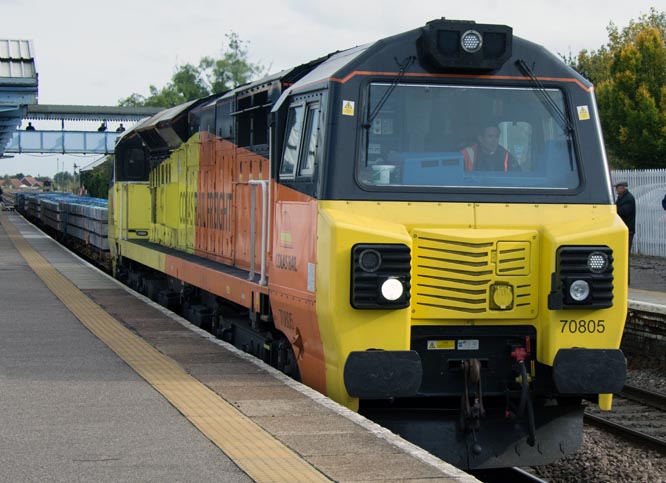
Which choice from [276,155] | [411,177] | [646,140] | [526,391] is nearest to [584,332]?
[526,391]

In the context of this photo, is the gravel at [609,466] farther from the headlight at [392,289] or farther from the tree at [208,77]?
the tree at [208,77]

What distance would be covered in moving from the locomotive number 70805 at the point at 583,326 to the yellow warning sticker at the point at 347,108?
2059 mm

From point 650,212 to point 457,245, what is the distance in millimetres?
19305

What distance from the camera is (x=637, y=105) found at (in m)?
36.6

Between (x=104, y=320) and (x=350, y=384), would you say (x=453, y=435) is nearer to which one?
(x=350, y=384)

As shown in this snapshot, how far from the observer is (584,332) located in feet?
23.2

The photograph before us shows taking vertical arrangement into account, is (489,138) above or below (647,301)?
above

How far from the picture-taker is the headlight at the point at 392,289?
6754 millimetres

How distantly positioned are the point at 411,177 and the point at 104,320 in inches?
259

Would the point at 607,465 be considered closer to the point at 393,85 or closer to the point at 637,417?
the point at 637,417

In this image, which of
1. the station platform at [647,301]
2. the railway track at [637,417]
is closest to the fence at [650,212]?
the station platform at [647,301]

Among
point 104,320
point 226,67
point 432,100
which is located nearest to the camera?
point 432,100

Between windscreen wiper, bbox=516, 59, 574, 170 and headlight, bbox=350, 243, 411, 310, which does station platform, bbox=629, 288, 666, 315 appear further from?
headlight, bbox=350, 243, 411, 310

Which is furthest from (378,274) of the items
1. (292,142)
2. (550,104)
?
(550,104)
